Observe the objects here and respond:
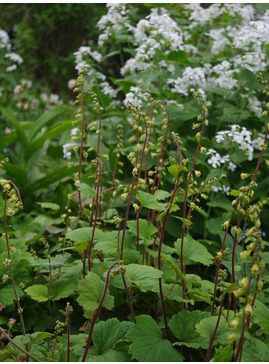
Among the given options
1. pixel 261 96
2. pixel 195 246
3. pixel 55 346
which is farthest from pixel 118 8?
pixel 55 346

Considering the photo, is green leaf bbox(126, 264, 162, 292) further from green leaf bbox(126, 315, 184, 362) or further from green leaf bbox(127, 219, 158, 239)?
green leaf bbox(127, 219, 158, 239)

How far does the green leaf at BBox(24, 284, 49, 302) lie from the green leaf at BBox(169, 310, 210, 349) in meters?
0.45

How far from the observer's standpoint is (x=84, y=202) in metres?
2.35

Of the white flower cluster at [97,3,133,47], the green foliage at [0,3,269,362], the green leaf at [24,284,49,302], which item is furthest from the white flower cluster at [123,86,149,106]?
the green leaf at [24,284,49,302]

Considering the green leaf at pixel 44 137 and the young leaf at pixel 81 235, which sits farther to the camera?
the green leaf at pixel 44 137

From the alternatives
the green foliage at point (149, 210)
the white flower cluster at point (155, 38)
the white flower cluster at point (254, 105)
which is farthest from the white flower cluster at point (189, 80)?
the white flower cluster at point (254, 105)

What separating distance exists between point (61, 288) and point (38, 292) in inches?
3.1

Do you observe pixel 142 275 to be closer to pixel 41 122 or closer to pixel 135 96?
pixel 135 96

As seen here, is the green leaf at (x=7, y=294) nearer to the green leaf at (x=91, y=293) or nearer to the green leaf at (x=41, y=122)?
the green leaf at (x=91, y=293)

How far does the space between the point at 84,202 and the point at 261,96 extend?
1.39 metres

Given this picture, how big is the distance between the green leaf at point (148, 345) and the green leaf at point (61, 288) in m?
0.33

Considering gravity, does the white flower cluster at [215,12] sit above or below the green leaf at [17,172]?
above

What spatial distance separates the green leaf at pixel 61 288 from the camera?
144 cm

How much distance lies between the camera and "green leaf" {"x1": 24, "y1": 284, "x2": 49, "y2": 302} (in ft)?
4.66
